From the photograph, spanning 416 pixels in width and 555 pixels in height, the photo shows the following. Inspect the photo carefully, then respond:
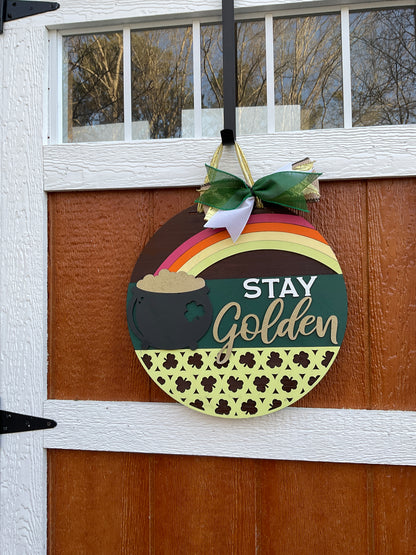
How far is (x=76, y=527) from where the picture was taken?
3.01ft

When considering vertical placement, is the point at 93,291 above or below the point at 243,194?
below

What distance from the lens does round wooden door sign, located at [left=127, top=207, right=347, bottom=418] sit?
2.68ft

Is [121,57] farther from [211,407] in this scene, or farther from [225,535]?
[225,535]

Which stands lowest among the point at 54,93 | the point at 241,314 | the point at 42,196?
the point at 241,314

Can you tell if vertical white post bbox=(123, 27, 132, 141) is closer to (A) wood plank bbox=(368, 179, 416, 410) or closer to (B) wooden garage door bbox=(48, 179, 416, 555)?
(B) wooden garage door bbox=(48, 179, 416, 555)

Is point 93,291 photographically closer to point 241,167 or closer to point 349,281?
point 241,167

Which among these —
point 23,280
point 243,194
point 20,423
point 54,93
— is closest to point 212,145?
point 243,194

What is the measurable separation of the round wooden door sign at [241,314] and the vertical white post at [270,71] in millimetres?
196

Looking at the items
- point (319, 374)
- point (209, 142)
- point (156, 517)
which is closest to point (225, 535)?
point (156, 517)

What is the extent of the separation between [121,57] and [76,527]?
0.96 metres

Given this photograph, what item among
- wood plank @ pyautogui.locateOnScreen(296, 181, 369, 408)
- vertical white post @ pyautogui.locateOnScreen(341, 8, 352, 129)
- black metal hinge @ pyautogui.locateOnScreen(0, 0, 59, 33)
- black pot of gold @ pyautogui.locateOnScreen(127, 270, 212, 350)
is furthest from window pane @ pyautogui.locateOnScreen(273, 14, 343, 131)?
black metal hinge @ pyautogui.locateOnScreen(0, 0, 59, 33)

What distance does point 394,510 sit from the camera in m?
0.84

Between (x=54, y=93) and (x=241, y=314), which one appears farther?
(x=54, y=93)

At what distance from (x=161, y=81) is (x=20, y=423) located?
750 mm
